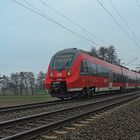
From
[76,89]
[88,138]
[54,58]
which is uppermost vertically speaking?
[54,58]

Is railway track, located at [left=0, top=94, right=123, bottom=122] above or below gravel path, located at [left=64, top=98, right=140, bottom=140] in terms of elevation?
above

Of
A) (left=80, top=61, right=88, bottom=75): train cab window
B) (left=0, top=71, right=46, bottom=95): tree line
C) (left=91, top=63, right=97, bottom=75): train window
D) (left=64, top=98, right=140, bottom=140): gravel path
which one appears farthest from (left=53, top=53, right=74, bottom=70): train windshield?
(left=0, top=71, right=46, bottom=95): tree line

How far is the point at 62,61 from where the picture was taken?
973 inches

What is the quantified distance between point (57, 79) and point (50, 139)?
1486 cm

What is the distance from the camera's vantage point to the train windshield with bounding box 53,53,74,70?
79.8 feet

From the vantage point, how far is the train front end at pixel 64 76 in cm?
2364

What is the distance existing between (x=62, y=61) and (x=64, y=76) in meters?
1.33

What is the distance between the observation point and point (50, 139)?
9188 mm

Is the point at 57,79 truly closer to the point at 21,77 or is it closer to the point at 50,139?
the point at 50,139

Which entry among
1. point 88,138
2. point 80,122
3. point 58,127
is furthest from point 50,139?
point 80,122

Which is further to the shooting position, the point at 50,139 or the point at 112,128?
the point at 112,128

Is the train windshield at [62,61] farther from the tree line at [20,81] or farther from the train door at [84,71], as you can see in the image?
the tree line at [20,81]

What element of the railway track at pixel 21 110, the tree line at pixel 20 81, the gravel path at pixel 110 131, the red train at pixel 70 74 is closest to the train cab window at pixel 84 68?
the red train at pixel 70 74

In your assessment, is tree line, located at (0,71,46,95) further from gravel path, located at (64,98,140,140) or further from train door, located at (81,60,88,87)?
gravel path, located at (64,98,140,140)
